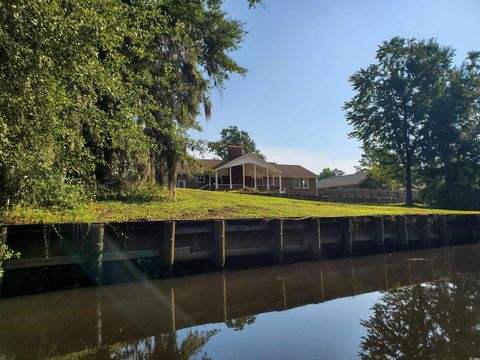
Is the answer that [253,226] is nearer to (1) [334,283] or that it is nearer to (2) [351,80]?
(1) [334,283]

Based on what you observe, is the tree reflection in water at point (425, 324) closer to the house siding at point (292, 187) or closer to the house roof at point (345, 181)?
the house siding at point (292, 187)

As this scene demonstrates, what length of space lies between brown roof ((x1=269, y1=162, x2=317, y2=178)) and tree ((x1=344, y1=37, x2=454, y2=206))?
330 inches

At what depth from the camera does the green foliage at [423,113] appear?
39.1 metres

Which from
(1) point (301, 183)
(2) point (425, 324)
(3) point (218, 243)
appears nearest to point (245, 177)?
(1) point (301, 183)

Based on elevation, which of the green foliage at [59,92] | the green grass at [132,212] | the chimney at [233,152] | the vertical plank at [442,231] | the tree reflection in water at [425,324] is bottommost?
the tree reflection in water at [425,324]

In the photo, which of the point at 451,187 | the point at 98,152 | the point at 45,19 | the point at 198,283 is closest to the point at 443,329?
the point at 198,283

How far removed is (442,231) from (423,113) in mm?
24519

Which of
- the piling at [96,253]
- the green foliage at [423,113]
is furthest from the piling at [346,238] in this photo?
the green foliage at [423,113]

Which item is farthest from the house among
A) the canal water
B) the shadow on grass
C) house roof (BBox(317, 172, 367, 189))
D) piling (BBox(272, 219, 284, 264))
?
the canal water

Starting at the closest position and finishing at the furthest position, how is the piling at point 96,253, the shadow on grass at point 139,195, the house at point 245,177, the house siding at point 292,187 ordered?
the piling at point 96,253 → the shadow on grass at point 139,195 → the house at point 245,177 → the house siding at point 292,187

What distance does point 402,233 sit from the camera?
1670 centimetres

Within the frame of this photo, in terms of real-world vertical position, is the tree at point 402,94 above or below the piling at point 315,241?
above

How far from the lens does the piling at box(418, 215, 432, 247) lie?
17.8 metres

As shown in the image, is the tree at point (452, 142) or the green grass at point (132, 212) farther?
A: the tree at point (452, 142)
